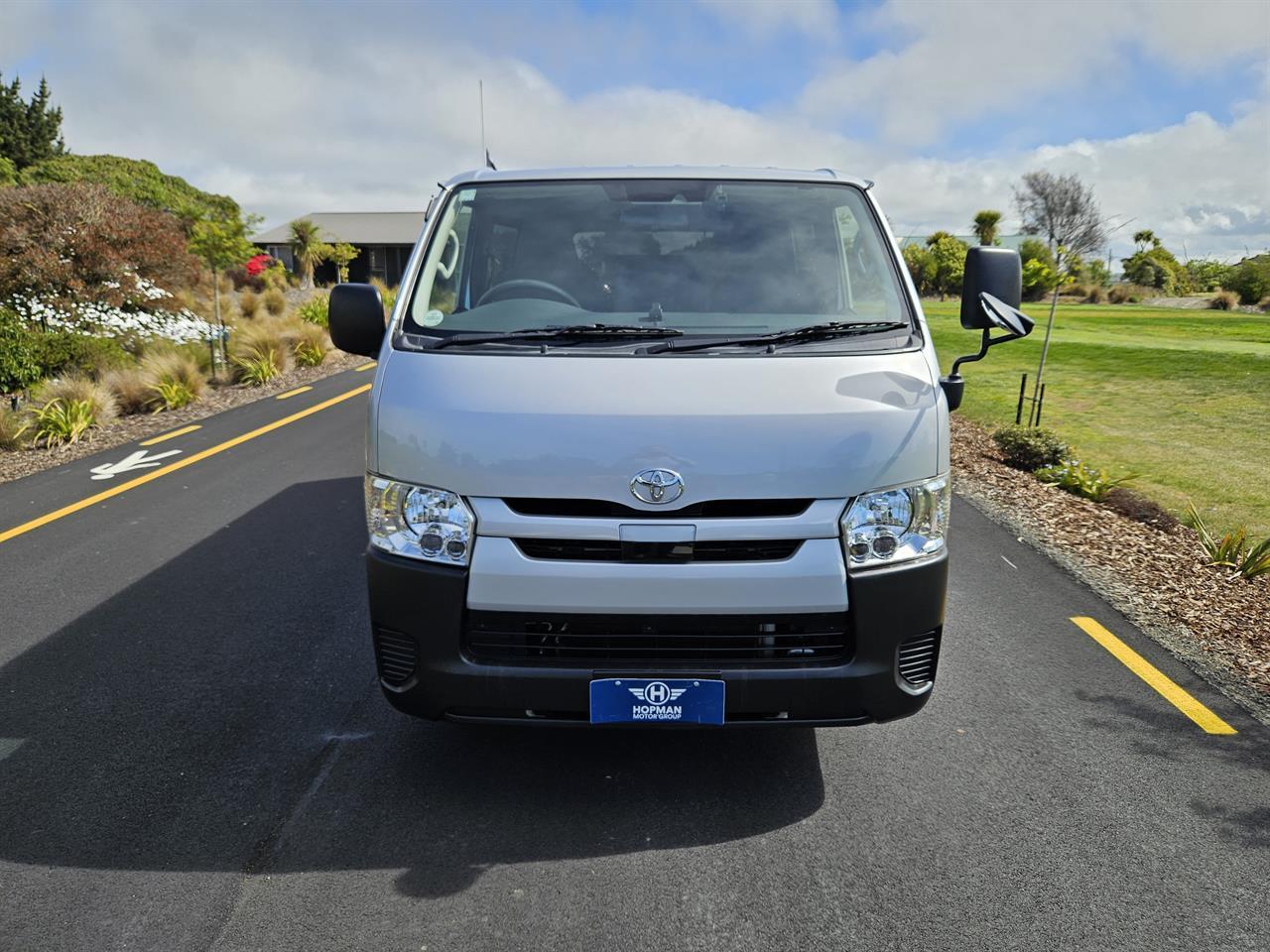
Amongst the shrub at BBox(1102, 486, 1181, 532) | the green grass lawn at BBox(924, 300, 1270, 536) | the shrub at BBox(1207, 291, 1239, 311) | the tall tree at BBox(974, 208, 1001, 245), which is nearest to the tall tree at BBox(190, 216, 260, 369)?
the green grass lawn at BBox(924, 300, 1270, 536)

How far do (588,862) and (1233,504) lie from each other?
23.5 ft

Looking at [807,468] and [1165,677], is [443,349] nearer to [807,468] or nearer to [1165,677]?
[807,468]

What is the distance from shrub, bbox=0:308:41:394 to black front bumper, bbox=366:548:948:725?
1132cm

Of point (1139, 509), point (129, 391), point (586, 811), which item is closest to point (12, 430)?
point (129, 391)

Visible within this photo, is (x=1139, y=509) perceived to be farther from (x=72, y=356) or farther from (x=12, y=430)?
(x=72, y=356)

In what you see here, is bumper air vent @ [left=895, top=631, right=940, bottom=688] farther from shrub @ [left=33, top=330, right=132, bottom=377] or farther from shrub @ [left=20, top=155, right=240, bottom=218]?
shrub @ [left=20, top=155, right=240, bottom=218]

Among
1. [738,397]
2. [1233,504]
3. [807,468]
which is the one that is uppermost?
[738,397]

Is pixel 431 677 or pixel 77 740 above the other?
pixel 431 677

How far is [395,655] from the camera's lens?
3.18 meters

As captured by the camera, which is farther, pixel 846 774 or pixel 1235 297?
pixel 1235 297

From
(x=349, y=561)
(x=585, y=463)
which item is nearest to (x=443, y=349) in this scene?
(x=585, y=463)

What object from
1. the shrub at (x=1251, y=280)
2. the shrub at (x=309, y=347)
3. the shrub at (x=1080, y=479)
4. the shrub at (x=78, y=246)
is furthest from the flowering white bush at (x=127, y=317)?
the shrub at (x=1251, y=280)

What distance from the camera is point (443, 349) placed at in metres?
3.37

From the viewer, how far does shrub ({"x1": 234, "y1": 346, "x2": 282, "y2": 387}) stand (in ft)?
48.7
